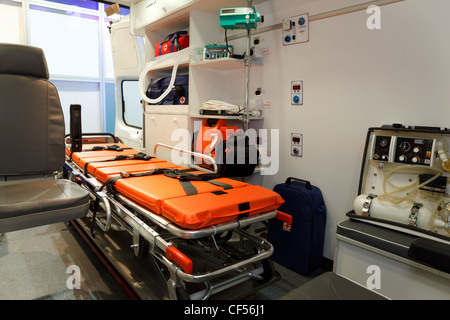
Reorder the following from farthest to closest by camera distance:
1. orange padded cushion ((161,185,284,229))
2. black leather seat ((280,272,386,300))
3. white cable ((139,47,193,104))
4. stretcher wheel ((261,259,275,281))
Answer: white cable ((139,47,193,104)) → stretcher wheel ((261,259,275,281)) → orange padded cushion ((161,185,284,229)) → black leather seat ((280,272,386,300))

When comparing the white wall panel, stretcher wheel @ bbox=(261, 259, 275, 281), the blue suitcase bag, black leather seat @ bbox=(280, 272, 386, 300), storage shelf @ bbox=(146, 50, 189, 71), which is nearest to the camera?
black leather seat @ bbox=(280, 272, 386, 300)

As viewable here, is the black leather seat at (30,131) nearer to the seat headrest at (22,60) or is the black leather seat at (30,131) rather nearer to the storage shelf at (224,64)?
the seat headrest at (22,60)

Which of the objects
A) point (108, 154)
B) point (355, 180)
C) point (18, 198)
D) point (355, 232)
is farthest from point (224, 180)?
point (108, 154)

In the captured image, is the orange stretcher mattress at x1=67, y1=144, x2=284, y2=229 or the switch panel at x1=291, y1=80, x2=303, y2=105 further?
the switch panel at x1=291, y1=80, x2=303, y2=105

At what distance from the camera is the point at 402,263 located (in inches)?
72.2

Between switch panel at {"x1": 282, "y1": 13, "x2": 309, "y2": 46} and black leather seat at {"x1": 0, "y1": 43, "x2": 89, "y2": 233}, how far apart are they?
2.07 metres

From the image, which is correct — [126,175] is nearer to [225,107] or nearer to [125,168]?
[125,168]

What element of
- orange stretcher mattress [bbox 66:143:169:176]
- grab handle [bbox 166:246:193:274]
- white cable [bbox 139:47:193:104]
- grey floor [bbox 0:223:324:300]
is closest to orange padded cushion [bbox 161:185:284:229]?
grab handle [bbox 166:246:193:274]

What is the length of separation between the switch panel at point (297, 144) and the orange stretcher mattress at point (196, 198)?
3.22ft

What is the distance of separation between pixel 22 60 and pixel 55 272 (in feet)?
5.50

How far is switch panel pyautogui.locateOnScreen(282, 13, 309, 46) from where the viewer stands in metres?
2.77

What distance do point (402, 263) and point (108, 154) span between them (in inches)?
110

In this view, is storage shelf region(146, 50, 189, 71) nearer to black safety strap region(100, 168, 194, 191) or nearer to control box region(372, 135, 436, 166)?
black safety strap region(100, 168, 194, 191)

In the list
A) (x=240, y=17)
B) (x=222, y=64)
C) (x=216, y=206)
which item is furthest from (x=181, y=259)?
(x=222, y=64)
